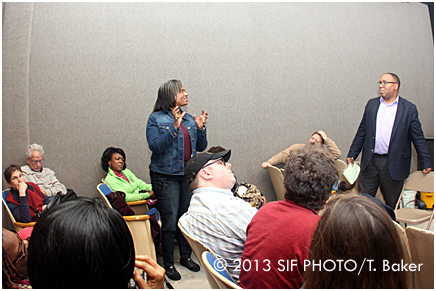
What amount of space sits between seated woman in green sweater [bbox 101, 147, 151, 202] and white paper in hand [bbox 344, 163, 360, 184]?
201cm

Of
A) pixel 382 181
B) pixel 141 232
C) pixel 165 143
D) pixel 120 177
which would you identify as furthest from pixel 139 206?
pixel 382 181

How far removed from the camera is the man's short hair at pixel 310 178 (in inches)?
52.7

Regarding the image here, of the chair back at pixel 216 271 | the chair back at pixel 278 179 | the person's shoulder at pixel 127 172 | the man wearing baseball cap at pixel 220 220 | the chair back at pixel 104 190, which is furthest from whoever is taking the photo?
the chair back at pixel 278 179

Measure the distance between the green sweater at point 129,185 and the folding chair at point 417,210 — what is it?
2.41m

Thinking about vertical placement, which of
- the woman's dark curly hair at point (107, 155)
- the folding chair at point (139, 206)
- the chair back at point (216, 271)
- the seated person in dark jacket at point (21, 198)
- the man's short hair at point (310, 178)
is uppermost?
the man's short hair at point (310, 178)

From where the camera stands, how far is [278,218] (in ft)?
4.02

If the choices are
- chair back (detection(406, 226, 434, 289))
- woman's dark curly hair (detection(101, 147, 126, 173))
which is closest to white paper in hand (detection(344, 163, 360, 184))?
chair back (detection(406, 226, 434, 289))

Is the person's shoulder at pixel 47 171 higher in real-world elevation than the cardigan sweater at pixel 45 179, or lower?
higher

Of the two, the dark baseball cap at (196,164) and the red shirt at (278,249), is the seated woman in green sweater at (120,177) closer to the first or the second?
the dark baseball cap at (196,164)

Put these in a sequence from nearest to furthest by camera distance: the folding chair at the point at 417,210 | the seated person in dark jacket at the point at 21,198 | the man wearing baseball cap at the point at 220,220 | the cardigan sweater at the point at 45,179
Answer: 1. the man wearing baseball cap at the point at 220,220
2. the seated person in dark jacket at the point at 21,198
3. the folding chair at the point at 417,210
4. the cardigan sweater at the point at 45,179

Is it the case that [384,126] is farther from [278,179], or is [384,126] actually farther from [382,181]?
[278,179]

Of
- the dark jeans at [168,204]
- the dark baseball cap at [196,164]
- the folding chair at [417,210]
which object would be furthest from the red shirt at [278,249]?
the folding chair at [417,210]

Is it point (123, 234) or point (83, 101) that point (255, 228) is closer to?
point (123, 234)

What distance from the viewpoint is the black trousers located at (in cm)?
329
